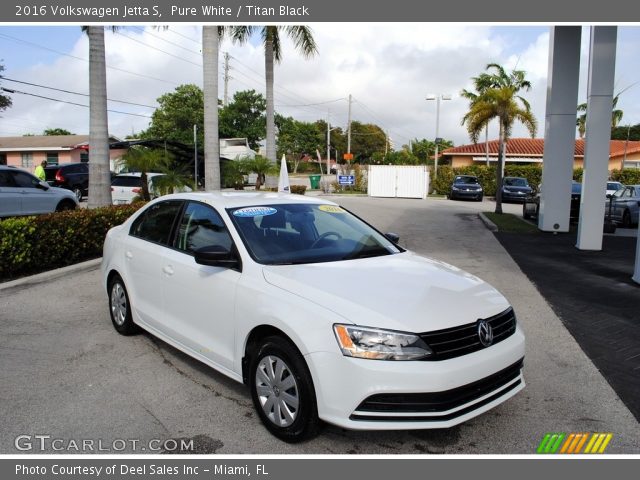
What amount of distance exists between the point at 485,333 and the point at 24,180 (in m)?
13.4

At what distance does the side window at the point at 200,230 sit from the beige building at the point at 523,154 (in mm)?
40085

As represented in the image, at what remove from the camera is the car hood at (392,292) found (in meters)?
3.26

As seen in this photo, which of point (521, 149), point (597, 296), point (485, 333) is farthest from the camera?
point (521, 149)

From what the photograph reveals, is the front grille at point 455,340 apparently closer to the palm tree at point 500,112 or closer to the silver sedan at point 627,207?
the silver sedan at point 627,207

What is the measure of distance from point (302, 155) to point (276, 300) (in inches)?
3169

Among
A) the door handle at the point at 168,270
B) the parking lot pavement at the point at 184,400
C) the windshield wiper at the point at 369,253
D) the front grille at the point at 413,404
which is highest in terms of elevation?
the windshield wiper at the point at 369,253

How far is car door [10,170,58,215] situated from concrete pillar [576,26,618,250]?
43.1 ft

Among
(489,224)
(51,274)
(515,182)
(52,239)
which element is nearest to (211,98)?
(52,239)

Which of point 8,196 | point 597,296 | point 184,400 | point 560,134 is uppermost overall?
point 560,134

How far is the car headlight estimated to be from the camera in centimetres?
315

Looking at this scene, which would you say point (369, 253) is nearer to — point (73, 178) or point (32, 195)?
point (32, 195)

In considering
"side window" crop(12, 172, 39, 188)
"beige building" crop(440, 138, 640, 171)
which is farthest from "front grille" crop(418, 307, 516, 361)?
"beige building" crop(440, 138, 640, 171)

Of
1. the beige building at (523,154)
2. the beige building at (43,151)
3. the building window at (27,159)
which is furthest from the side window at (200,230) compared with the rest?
the building window at (27,159)

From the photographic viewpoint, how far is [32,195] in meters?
13.5
